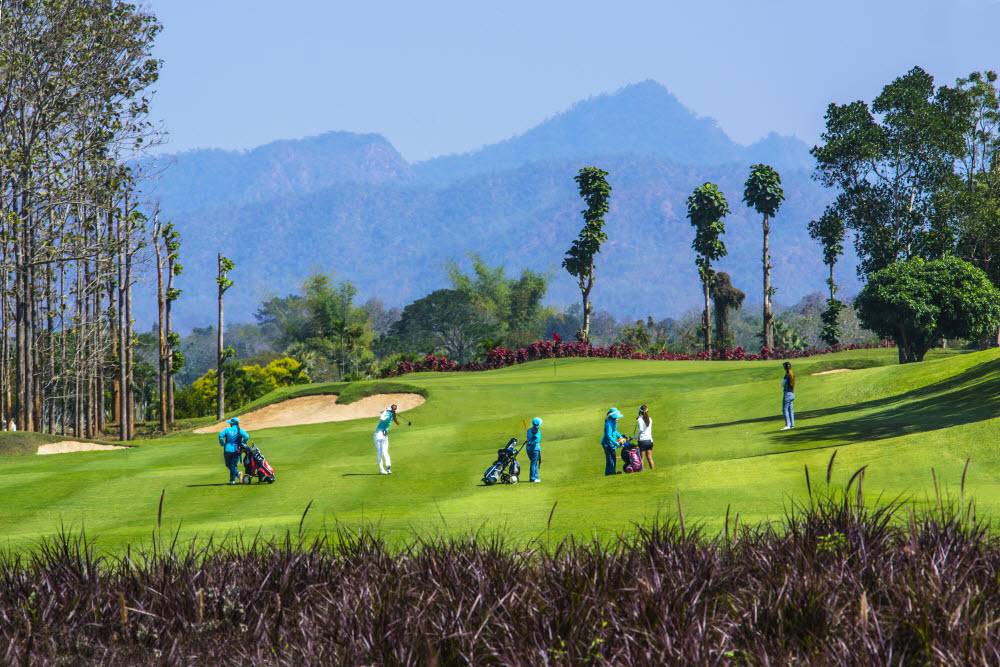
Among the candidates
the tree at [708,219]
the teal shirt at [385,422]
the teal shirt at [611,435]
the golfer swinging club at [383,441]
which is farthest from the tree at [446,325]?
the teal shirt at [611,435]

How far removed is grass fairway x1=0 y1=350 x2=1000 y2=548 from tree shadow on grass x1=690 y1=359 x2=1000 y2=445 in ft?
0.36

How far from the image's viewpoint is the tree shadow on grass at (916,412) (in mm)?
24547

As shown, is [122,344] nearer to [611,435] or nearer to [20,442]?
[20,442]

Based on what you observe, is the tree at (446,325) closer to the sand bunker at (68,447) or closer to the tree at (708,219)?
the tree at (708,219)

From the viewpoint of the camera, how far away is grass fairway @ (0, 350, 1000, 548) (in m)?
15.3

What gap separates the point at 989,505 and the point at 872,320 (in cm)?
3596

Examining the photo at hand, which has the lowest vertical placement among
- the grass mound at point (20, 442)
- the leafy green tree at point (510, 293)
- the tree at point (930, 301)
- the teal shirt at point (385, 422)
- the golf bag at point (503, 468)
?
the grass mound at point (20, 442)

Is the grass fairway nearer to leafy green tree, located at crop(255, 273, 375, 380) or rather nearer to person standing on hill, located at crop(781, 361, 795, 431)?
person standing on hill, located at crop(781, 361, 795, 431)

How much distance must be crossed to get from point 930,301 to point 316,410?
3214 centimetres

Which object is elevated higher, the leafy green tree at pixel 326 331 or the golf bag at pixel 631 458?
the leafy green tree at pixel 326 331

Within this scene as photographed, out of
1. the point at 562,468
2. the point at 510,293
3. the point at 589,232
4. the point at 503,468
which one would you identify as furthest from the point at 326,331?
the point at 503,468

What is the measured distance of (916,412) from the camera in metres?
27.7

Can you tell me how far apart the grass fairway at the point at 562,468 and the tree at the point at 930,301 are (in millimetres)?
8878

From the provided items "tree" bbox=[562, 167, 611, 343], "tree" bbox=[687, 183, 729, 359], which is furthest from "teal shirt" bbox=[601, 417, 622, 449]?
"tree" bbox=[687, 183, 729, 359]
